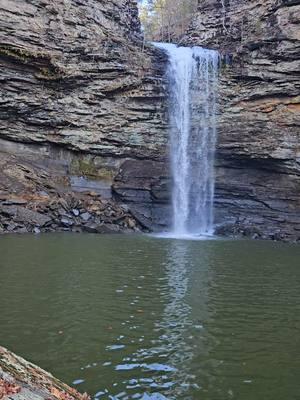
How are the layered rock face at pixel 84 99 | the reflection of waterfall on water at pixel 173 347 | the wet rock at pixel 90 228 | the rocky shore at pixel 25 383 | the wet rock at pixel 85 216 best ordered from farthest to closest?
1. the layered rock face at pixel 84 99
2. the wet rock at pixel 85 216
3. the wet rock at pixel 90 228
4. the reflection of waterfall on water at pixel 173 347
5. the rocky shore at pixel 25 383

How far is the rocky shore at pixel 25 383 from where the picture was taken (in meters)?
3.57

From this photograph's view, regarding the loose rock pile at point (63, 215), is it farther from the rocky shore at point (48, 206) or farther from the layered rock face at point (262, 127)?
the layered rock face at point (262, 127)

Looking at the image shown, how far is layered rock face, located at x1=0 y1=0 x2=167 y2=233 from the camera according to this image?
27297mm

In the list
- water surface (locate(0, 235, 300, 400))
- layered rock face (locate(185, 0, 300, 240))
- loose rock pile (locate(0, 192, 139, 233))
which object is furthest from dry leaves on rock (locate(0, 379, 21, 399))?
layered rock face (locate(185, 0, 300, 240))

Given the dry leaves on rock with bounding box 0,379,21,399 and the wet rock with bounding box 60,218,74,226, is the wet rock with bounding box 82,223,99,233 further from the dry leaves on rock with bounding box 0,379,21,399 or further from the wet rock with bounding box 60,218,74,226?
the dry leaves on rock with bounding box 0,379,21,399

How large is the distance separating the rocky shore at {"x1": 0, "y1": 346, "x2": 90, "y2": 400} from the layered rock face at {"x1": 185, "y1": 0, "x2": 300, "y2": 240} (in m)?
24.8

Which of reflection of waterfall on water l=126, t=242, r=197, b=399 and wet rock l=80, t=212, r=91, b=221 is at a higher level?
wet rock l=80, t=212, r=91, b=221

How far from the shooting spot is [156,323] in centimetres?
863

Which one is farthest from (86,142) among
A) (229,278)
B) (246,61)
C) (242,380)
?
(242,380)

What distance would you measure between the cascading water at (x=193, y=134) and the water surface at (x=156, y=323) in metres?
14.1

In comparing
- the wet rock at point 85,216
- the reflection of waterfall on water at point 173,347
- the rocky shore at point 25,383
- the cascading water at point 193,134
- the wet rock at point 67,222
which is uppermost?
the cascading water at point 193,134

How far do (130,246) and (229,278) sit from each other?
7.16 metres

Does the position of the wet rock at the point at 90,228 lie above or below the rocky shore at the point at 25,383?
below

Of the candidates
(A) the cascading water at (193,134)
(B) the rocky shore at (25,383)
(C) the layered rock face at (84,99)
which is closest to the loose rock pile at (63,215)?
(C) the layered rock face at (84,99)
